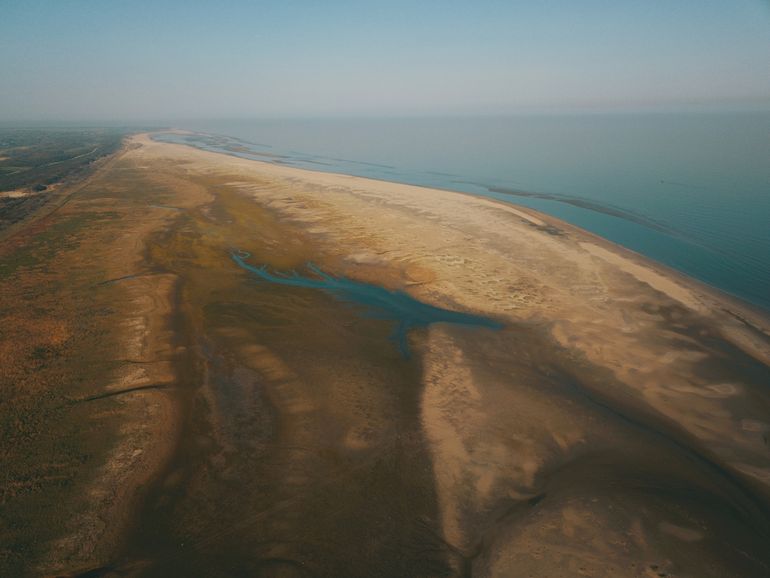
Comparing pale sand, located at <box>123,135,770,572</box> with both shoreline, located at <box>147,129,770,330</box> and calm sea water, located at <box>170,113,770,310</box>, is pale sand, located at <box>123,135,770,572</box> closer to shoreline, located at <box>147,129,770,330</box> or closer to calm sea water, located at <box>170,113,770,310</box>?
shoreline, located at <box>147,129,770,330</box>

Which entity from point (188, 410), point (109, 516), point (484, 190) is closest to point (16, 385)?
point (188, 410)

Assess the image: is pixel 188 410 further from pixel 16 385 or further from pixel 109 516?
pixel 16 385

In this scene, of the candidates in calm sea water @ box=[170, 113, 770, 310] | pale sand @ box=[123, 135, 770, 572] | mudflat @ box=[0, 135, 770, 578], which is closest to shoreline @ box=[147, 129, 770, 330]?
pale sand @ box=[123, 135, 770, 572]

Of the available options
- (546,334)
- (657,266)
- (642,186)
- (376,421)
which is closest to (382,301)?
(546,334)

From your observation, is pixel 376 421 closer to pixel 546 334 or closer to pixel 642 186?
pixel 546 334

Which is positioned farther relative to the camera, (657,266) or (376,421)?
(657,266)

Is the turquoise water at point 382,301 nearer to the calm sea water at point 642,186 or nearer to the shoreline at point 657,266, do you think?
the shoreline at point 657,266
